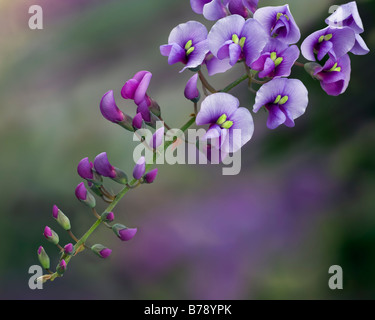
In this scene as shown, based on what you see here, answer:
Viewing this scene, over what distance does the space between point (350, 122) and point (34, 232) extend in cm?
78

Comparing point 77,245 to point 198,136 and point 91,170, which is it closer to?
point 91,170

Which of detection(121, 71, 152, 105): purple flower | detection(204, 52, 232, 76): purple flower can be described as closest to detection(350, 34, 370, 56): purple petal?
detection(204, 52, 232, 76): purple flower

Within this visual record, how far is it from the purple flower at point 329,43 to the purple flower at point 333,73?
0.02m

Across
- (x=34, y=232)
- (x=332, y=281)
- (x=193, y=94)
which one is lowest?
(x=332, y=281)

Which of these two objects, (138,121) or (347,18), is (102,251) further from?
(347,18)

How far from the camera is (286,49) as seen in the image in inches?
30.9

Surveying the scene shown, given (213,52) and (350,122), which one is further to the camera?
(350,122)

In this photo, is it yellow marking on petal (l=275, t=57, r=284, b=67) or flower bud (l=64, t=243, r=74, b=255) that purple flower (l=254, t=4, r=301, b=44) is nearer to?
yellow marking on petal (l=275, t=57, r=284, b=67)

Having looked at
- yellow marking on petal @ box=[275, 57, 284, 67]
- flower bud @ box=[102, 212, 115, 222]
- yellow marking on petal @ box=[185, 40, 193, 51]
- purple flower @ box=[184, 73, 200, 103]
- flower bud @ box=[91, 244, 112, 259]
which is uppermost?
yellow marking on petal @ box=[185, 40, 193, 51]

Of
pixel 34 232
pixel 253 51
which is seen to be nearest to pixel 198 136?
pixel 253 51

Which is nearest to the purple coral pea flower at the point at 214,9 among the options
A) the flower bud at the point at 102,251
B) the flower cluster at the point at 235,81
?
the flower cluster at the point at 235,81

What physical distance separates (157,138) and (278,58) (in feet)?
0.76

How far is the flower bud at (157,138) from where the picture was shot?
776mm

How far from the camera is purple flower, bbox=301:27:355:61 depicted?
2.63 ft
